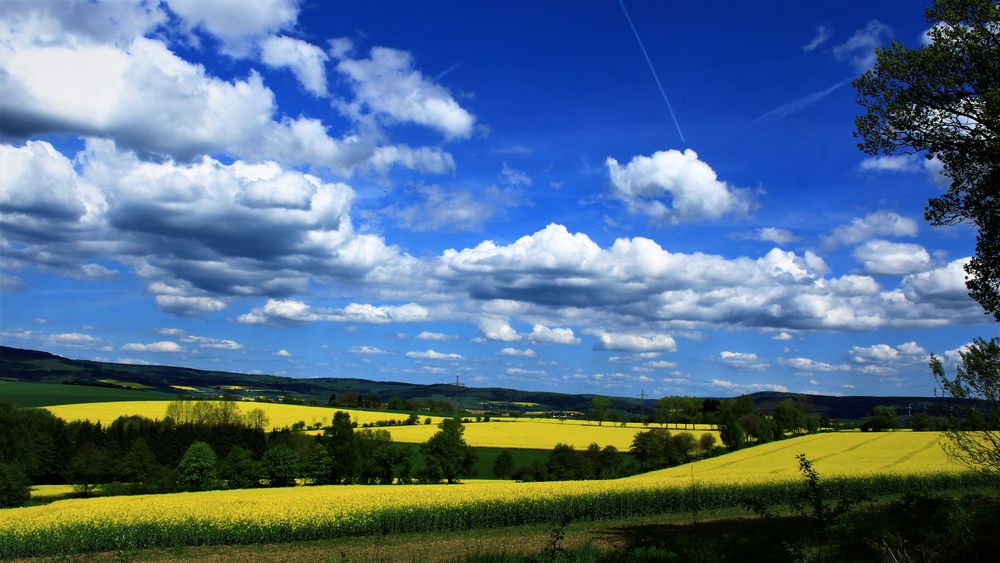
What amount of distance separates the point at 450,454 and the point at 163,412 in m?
60.8

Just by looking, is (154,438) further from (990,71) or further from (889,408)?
(889,408)

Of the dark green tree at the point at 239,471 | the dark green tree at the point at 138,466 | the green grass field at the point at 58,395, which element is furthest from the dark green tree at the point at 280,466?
the green grass field at the point at 58,395

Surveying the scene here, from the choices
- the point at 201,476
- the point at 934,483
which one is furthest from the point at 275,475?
the point at 934,483

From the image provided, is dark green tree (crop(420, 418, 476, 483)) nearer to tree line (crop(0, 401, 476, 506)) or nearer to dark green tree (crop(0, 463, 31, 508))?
tree line (crop(0, 401, 476, 506))

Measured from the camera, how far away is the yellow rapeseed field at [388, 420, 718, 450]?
301 ft

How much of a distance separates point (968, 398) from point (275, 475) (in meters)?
59.0

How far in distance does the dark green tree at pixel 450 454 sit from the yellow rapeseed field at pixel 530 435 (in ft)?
58.1

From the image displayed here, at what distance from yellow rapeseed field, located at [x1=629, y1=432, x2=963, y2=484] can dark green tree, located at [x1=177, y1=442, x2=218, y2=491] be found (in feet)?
133

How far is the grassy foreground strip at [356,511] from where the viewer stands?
94.6 ft

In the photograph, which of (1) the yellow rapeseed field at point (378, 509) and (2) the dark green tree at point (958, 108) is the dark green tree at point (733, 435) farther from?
(2) the dark green tree at point (958, 108)

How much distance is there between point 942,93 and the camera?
1464 cm

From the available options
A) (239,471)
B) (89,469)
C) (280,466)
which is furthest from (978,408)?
(89,469)

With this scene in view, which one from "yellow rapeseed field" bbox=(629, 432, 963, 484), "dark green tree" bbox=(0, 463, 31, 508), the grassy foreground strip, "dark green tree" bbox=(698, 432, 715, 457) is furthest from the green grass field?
"yellow rapeseed field" bbox=(629, 432, 963, 484)

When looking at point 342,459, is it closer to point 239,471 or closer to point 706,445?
point 239,471
